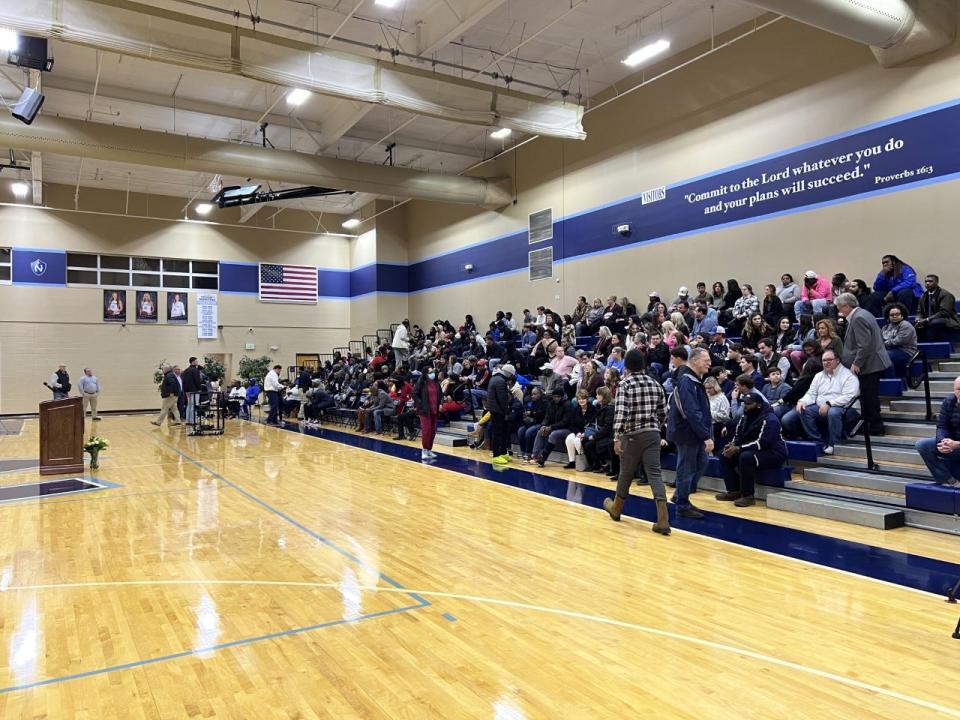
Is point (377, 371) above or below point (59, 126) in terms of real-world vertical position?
below

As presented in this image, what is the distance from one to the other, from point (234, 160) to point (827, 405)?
41.8ft

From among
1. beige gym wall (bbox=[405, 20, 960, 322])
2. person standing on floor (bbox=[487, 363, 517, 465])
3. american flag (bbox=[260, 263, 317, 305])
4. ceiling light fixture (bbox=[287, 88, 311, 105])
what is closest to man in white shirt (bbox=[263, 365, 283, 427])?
ceiling light fixture (bbox=[287, 88, 311, 105])

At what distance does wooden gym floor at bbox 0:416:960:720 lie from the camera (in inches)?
113

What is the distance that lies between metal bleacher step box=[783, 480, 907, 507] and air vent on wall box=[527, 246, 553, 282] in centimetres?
1040

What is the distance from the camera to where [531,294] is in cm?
1719

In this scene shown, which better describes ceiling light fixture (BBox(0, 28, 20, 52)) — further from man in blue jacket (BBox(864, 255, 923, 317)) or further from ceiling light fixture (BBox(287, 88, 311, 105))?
man in blue jacket (BBox(864, 255, 923, 317))

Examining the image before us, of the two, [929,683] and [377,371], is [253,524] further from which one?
[377,371]

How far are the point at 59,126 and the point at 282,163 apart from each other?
14.1 ft

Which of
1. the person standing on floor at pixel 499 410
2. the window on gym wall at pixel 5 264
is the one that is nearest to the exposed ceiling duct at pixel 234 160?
the person standing on floor at pixel 499 410

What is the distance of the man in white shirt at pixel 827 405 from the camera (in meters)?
6.94

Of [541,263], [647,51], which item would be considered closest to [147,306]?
[541,263]

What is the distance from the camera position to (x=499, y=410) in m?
10.0

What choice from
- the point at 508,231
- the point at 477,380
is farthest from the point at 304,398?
the point at 508,231

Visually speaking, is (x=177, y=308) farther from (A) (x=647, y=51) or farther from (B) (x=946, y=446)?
(B) (x=946, y=446)
